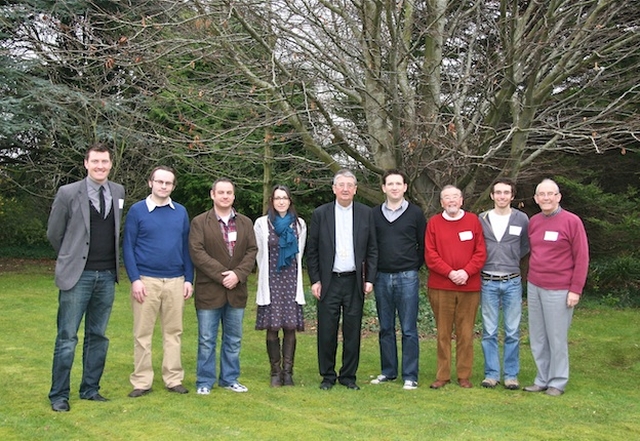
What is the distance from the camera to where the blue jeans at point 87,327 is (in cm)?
516

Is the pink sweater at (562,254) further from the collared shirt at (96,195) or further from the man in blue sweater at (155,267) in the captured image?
the collared shirt at (96,195)

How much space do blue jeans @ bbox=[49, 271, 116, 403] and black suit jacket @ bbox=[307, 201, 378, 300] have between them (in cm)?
169

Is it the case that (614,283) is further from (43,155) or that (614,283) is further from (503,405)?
(43,155)

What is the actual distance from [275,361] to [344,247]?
3.82ft

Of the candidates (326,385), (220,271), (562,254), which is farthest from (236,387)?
(562,254)

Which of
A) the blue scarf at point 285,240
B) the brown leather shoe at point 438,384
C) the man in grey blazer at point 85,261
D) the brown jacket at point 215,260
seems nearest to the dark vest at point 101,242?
the man in grey blazer at point 85,261

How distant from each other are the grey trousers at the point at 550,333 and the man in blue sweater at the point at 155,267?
9.71ft

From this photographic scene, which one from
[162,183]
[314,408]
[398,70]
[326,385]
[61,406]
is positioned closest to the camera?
[61,406]

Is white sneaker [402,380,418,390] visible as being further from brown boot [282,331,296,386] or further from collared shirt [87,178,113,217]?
collared shirt [87,178,113,217]

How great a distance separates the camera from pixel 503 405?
18.2 ft

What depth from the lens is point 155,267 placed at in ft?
18.2

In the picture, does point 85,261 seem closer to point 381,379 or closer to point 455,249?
point 381,379

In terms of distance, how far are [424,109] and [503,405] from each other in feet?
15.2

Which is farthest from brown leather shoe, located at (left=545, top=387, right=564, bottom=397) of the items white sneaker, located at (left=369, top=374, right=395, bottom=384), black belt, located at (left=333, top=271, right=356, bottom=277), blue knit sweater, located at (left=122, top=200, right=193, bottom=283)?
blue knit sweater, located at (left=122, top=200, right=193, bottom=283)
